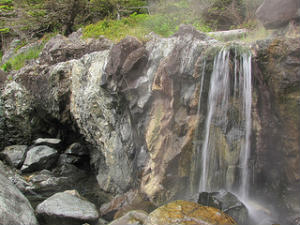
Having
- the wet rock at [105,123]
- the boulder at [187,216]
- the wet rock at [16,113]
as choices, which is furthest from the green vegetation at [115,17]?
the boulder at [187,216]

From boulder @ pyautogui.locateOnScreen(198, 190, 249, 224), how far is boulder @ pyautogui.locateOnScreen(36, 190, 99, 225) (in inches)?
110

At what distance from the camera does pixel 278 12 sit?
19.2ft

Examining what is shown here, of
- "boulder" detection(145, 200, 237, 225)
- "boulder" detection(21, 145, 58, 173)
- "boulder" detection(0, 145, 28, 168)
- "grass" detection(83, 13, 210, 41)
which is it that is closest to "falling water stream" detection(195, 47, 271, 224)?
"boulder" detection(145, 200, 237, 225)

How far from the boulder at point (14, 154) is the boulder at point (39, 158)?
43cm

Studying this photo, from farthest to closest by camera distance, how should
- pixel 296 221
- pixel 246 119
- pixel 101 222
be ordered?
pixel 101 222 < pixel 246 119 < pixel 296 221

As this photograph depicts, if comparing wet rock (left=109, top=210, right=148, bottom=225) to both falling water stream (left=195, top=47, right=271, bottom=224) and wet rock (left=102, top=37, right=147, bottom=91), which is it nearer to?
falling water stream (left=195, top=47, right=271, bottom=224)

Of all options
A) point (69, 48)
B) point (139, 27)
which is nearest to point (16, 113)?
point (69, 48)

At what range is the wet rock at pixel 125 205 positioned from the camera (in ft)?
20.5

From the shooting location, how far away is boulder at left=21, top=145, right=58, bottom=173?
917 centimetres

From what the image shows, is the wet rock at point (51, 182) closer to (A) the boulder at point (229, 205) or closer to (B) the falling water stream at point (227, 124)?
(B) the falling water stream at point (227, 124)

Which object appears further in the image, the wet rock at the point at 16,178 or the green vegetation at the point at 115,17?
the green vegetation at the point at 115,17

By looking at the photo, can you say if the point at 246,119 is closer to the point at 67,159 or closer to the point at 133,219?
the point at 133,219

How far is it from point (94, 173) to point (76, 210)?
3536 millimetres

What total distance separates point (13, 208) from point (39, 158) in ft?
15.3
